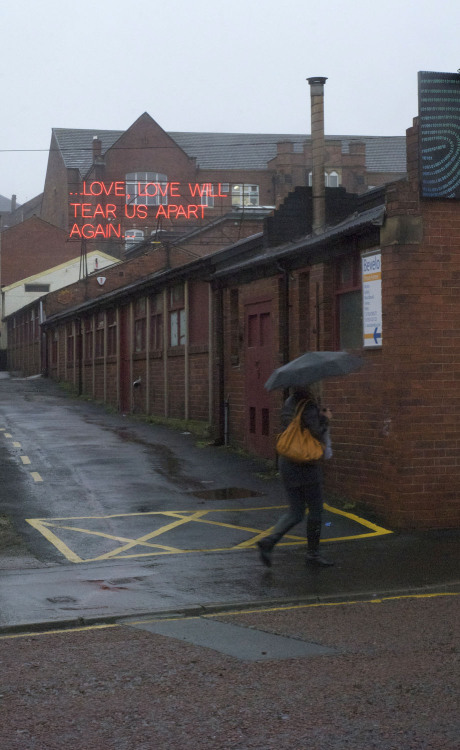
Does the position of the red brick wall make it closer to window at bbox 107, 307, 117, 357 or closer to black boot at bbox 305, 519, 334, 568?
window at bbox 107, 307, 117, 357

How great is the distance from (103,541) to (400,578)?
3.92 m

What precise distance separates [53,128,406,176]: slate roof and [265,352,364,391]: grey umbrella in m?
61.8

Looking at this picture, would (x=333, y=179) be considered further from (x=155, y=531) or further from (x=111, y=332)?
(x=155, y=531)

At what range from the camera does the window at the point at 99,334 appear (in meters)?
35.3

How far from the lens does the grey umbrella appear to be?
990 cm

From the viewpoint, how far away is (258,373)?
19125 millimetres

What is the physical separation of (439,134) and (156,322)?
15.5 m

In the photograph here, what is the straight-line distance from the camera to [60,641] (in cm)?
725

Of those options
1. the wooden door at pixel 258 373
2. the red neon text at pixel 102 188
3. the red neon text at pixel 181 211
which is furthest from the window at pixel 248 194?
the wooden door at pixel 258 373

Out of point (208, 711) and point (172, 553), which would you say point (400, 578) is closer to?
point (172, 553)

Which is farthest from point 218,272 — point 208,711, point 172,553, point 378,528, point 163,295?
point 208,711

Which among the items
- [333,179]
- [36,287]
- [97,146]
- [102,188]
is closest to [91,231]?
[102,188]

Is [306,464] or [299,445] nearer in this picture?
[299,445]

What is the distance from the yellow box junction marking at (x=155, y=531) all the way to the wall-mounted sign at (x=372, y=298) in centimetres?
240
